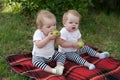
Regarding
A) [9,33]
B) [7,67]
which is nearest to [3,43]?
[9,33]

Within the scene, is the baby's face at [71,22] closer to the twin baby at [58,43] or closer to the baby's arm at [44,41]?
the twin baby at [58,43]

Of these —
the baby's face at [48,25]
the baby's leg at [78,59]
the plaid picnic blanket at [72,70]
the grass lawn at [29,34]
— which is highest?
the baby's face at [48,25]

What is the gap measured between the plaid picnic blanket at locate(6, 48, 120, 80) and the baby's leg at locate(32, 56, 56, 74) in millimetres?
53

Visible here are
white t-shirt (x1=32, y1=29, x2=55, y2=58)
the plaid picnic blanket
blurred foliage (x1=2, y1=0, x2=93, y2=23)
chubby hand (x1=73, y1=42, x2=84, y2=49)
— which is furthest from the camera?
blurred foliage (x1=2, y1=0, x2=93, y2=23)

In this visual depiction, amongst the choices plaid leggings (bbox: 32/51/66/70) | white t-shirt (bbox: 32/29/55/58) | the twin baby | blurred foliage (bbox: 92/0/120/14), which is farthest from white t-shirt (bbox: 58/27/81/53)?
blurred foliage (bbox: 92/0/120/14)

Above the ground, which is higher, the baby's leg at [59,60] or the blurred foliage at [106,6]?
the blurred foliage at [106,6]

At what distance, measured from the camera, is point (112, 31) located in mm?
5922

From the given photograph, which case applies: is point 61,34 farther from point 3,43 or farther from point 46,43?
point 3,43

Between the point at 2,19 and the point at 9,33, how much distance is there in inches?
30.7

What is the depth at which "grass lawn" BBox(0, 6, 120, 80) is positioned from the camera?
4.84 metres

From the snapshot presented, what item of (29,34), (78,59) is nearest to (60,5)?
(29,34)

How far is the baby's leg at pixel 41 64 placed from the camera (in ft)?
13.8

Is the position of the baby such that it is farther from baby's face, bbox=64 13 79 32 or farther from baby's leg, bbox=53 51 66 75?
baby's leg, bbox=53 51 66 75

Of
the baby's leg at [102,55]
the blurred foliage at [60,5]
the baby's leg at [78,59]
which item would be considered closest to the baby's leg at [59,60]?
the baby's leg at [78,59]
